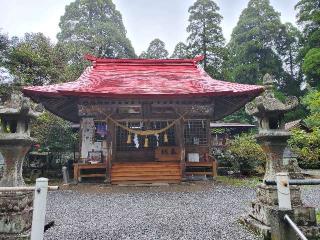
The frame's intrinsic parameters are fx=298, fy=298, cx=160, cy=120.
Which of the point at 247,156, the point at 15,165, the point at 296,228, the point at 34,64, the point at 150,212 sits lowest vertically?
the point at 150,212

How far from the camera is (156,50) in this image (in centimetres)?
4197

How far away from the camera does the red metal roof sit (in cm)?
1262

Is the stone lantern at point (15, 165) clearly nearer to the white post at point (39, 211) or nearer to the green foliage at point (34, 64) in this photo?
the white post at point (39, 211)

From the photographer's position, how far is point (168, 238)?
205 inches

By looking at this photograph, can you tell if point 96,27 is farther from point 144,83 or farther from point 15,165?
point 15,165

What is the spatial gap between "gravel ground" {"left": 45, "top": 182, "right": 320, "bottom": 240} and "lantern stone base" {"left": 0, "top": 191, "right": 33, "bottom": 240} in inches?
26.2

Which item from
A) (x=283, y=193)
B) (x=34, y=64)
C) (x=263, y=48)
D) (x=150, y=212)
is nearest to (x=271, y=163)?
(x=283, y=193)

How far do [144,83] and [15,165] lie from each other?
9881 mm

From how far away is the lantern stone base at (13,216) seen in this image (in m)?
4.82

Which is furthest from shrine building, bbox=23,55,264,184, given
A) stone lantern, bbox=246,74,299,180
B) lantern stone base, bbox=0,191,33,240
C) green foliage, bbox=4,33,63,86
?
lantern stone base, bbox=0,191,33,240

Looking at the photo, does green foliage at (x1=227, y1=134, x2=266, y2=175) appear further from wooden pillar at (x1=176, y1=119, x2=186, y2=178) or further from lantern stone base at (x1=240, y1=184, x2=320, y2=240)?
lantern stone base at (x1=240, y1=184, x2=320, y2=240)

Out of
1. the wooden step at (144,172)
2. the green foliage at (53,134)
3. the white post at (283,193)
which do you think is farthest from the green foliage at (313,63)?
the white post at (283,193)

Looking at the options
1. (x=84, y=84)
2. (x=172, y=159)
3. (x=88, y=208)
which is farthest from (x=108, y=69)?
(x=88, y=208)

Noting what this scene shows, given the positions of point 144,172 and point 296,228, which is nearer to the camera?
point 296,228
